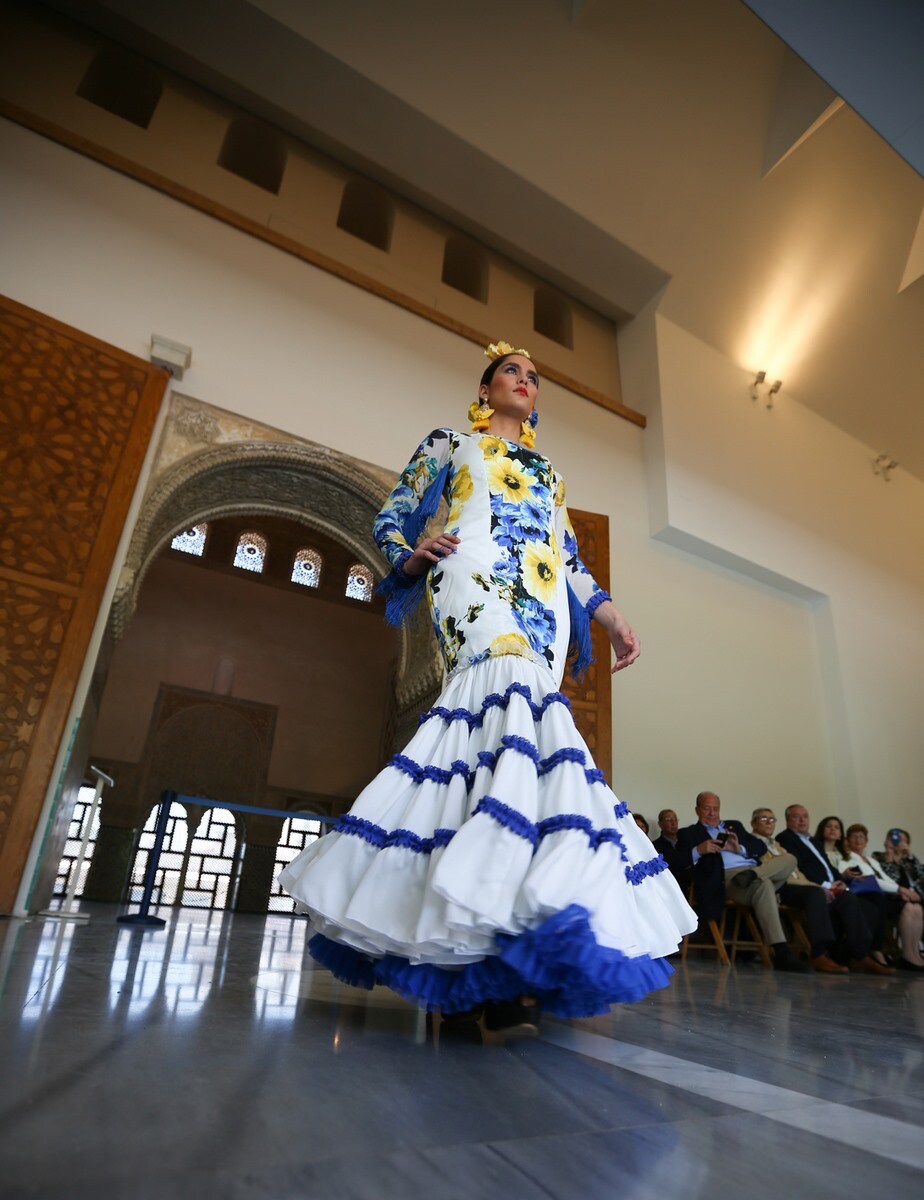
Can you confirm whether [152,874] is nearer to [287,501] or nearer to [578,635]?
[578,635]

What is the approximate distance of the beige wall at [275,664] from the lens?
973 cm

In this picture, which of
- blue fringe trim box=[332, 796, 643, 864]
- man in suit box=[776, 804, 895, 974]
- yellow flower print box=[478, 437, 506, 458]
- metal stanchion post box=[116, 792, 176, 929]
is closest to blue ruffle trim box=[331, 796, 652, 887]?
blue fringe trim box=[332, 796, 643, 864]

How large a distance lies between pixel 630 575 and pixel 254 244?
419cm

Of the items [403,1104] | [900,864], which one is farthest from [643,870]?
[900,864]

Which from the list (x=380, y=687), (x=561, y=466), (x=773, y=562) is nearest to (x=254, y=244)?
(x=561, y=466)

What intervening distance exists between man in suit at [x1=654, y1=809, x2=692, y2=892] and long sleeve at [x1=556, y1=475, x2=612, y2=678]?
2.93m

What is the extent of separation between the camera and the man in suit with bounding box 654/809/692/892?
4920 millimetres

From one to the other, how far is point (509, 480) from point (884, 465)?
8.77m

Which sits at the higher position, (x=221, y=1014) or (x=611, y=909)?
(x=611, y=909)

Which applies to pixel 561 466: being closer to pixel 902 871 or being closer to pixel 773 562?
pixel 773 562

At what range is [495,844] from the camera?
46.9 inches

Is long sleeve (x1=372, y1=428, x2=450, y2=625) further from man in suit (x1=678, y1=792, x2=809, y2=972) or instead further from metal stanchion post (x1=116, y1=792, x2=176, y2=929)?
man in suit (x1=678, y1=792, x2=809, y2=972)

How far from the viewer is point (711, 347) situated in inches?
314

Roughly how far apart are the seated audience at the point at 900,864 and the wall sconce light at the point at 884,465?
4.64 metres
